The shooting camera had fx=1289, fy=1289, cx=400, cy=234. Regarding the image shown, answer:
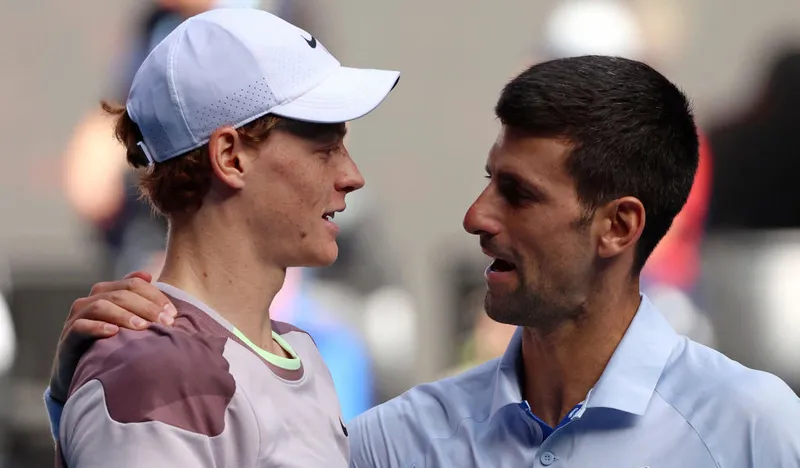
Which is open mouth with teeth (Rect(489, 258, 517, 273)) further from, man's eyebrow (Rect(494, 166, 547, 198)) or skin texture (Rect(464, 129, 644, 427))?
man's eyebrow (Rect(494, 166, 547, 198))

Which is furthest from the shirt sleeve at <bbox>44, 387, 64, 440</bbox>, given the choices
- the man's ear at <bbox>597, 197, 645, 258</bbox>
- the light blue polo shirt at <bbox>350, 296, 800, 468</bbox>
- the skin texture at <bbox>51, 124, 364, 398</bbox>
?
the man's ear at <bbox>597, 197, 645, 258</bbox>

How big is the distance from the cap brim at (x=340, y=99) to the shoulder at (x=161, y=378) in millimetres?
403

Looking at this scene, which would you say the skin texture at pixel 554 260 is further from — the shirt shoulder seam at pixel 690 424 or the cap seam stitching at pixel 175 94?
the cap seam stitching at pixel 175 94

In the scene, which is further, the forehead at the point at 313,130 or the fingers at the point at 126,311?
the forehead at the point at 313,130

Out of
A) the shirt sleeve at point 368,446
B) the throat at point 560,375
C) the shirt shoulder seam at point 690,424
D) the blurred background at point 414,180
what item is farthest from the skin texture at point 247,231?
the blurred background at point 414,180

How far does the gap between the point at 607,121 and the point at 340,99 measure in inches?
20.2

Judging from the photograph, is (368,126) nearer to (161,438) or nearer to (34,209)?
(34,209)

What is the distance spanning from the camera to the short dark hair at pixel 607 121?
227cm

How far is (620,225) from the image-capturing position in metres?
2.31

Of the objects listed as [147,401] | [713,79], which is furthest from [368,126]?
[147,401]

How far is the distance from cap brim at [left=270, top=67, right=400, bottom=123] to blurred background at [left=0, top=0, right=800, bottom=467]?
11.4 ft

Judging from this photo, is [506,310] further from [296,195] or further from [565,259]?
[296,195]

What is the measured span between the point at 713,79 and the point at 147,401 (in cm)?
728

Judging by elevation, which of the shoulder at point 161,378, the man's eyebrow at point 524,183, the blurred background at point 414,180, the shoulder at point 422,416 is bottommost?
the blurred background at point 414,180
